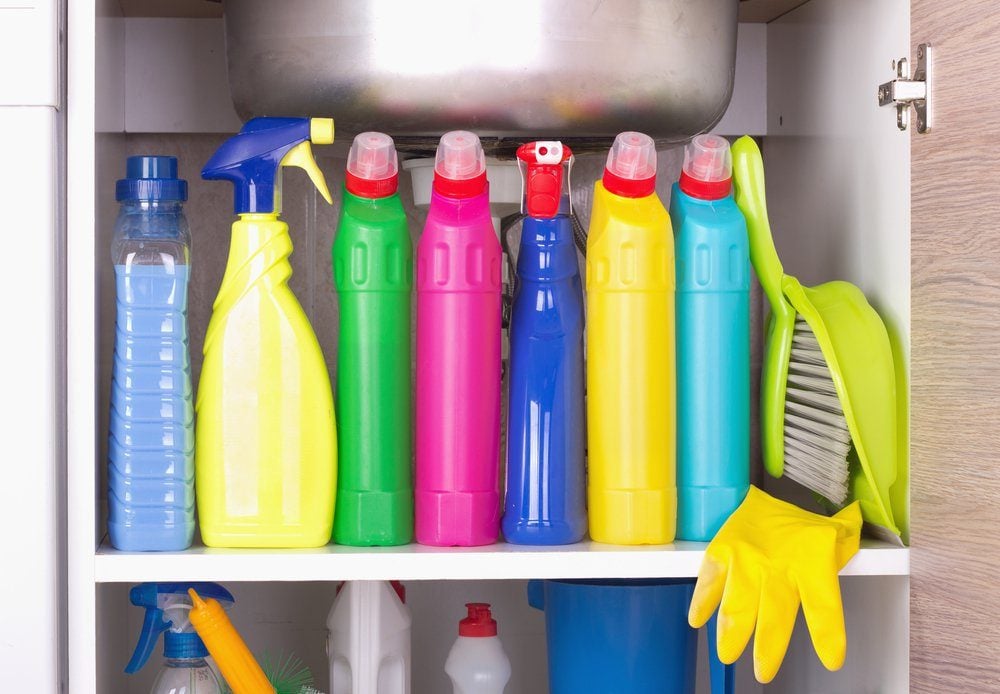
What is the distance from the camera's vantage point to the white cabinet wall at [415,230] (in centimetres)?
83

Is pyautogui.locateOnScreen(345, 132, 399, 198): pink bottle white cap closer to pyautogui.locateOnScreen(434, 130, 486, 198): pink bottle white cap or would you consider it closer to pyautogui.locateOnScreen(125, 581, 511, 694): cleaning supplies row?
pyautogui.locateOnScreen(434, 130, 486, 198): pink bottle white cap

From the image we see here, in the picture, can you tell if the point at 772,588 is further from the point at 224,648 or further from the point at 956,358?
the point at 224,648

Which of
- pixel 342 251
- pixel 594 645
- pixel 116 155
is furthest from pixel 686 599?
pixel 116 155

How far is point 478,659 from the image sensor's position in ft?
3.32

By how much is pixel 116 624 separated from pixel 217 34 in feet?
1.90

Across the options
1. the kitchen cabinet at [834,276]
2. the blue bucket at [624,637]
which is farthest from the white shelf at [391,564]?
the blue bucket at [624,637]

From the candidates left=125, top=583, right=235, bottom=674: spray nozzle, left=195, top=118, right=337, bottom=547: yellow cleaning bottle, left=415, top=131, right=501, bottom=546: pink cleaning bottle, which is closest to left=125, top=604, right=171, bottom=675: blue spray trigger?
left=125, top=583, right=235, bottom=674: spray nozzle

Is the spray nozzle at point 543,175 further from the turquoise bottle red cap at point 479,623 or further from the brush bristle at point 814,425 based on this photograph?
the turquoise bottle red cap at point 479,623

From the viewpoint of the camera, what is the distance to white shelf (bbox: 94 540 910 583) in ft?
2.75

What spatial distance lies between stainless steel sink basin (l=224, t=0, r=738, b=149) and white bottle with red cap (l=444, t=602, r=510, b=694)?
16.5 inches

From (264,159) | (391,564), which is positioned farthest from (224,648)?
(264,159)

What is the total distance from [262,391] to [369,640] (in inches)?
9.9

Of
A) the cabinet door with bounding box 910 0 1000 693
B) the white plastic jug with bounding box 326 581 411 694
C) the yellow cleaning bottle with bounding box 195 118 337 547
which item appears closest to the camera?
the cabinet door with bounding box 910 0 1000 693

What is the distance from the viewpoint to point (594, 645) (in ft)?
3.22
